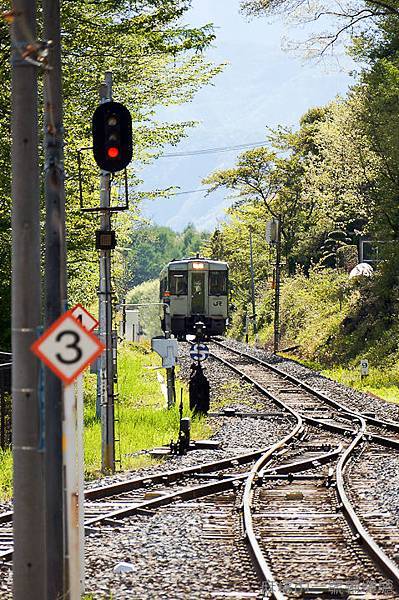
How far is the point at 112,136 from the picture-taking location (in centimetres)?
1259

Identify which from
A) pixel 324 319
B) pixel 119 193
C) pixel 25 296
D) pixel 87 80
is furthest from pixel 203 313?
pixel 25 296

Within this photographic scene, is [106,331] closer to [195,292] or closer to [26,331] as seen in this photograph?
[26,331]

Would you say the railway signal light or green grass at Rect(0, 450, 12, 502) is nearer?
the railway signal light

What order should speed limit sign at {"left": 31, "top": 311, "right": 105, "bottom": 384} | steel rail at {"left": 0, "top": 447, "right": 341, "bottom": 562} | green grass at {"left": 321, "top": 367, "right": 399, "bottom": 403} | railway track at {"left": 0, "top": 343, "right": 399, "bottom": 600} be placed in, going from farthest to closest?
1. green grass at {"left": 321, "top": 367, "right": 399, "bottom": 403}
2. steel rail at {"left": 0, "top": 447, "right": 341, "bottom": 562}
3. railway track at {"left": 0, "top": 343, "right": 399, "bottom": 600}
4. speed limit sign at {"left": 31, "top": 311, "right": 105, "bottom": 384}

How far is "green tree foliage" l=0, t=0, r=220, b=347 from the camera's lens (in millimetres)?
23078

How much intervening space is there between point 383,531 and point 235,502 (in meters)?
2.48

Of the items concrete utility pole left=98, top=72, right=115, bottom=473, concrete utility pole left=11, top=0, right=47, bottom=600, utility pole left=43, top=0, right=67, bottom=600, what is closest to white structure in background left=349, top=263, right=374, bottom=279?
concrete utility pole left=98, top=72, right=115, bottom=473

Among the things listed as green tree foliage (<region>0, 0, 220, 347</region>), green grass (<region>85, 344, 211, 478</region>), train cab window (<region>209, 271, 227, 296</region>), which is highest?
green tree foliage (<region>0, 0, 220, 347</region>)

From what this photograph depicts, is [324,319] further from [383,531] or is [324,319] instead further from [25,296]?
[25,296]

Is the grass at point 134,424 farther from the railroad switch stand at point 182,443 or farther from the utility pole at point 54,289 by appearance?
the utility pole at point 54,289

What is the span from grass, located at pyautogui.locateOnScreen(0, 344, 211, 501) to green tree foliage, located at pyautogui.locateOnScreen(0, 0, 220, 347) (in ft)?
11.5

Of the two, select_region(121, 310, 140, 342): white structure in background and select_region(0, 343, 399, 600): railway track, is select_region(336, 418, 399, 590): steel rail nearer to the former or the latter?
select_region(0, 343, 399, 600): railway track

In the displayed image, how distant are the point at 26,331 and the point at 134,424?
14973 millimetres

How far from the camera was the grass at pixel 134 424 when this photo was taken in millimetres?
17297
